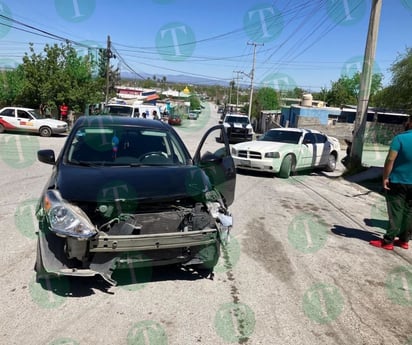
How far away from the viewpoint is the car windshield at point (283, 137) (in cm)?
1218

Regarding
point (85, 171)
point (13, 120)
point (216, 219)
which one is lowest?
point (13, 120)

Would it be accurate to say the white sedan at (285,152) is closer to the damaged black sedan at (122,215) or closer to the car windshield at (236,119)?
the damaged black sedan at (122,215)

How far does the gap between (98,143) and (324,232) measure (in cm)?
378

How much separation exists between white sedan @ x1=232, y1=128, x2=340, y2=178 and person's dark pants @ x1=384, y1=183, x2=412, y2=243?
5.62 m

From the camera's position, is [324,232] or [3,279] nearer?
[3,279]

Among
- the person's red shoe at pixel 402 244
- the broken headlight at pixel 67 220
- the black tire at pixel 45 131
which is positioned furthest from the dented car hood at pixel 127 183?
the black tire at pixel 45 131

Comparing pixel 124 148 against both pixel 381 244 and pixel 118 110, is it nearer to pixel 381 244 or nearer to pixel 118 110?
pixel 381 244

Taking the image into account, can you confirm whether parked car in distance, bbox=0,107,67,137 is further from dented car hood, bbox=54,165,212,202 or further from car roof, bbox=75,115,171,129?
dented car hood, bbox=54,165,212,202

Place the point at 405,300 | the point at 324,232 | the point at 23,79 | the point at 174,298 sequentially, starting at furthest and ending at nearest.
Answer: the point at 23,79 → the point at 324,232 → the point at 405,300 → the point at 174,298

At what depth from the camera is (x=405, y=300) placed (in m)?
3.94

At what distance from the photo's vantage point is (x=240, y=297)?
3770mm

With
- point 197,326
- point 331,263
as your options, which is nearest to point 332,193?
point 331,263

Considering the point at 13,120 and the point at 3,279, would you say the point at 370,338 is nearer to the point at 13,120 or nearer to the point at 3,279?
the point at 3,279

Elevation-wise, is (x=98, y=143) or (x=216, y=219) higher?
(x=98, y=143)
